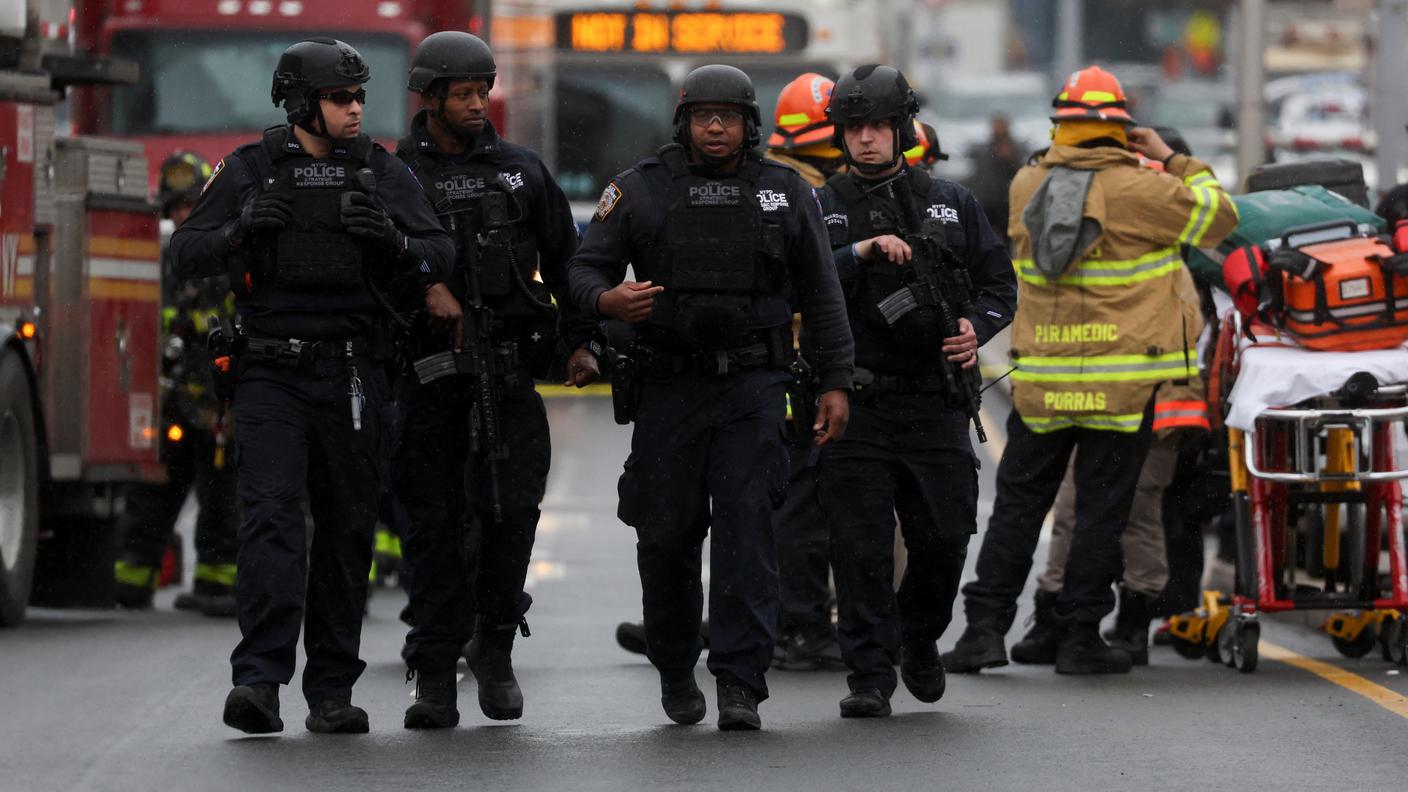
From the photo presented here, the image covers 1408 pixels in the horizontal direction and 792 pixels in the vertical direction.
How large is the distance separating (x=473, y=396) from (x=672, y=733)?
3.86 ft

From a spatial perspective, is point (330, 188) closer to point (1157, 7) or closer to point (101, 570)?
point (101, 570)

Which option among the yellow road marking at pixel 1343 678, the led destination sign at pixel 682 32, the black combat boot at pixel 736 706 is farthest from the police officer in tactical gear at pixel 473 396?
the led destination sign at pixel 682 32

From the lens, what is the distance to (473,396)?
8766 mm

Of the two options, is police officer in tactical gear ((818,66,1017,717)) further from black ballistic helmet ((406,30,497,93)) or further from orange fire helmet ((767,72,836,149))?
orange fire helmet ((767,72,836,149))

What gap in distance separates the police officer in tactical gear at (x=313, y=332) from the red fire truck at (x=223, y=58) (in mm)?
10263

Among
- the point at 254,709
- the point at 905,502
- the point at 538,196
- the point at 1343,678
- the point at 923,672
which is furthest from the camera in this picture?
the point at 1343,678

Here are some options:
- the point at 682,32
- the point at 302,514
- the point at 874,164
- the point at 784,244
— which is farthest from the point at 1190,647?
the point at 682,32

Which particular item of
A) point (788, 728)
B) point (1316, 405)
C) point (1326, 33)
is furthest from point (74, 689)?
point (1326, 33)

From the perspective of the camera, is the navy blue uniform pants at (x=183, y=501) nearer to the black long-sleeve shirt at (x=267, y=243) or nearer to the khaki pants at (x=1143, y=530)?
the khaki pants at (x=1143, y=530)

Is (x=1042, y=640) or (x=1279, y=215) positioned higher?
(x=1279, y=215)

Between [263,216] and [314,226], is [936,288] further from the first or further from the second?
[263,216]

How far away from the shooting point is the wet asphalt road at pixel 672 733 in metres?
7.82

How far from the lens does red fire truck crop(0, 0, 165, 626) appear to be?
41.0 feet

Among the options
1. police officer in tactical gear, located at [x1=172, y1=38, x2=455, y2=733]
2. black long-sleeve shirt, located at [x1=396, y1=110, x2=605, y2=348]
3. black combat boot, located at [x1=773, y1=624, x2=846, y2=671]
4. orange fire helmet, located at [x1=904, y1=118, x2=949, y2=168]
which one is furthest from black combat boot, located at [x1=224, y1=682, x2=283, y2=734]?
orange fire helmet, located at [x1=904, y1=118, x2=949, y2=168]
